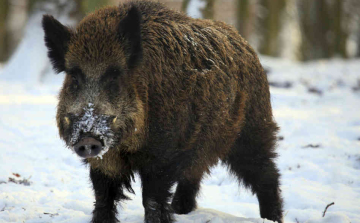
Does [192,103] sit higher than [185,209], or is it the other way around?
A: [192,103]

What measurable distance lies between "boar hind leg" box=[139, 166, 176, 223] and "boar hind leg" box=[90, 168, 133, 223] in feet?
0.73

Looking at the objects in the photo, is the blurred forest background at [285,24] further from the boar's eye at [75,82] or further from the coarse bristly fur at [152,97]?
the boar's eye at [75,82]

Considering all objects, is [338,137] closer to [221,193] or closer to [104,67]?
[221,193]

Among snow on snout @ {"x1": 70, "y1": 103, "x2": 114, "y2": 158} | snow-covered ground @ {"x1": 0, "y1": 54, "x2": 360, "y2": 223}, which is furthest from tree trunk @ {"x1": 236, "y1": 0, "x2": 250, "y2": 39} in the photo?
snow on snout @ {"x1": 70, "y1": 103, "x2": 114, "y2": 158}

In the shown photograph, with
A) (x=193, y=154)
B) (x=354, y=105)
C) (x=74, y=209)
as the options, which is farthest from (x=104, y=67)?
(x=354, y=105)

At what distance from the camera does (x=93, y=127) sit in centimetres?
315

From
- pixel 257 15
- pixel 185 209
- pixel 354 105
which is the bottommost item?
pixel 185 209

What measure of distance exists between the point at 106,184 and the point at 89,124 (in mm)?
953

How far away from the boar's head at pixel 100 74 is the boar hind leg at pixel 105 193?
1.87 feet

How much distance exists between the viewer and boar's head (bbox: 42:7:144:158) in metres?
3.29

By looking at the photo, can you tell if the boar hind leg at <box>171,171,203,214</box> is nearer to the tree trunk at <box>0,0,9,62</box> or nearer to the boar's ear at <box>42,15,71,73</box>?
the boar's ear at <box>42,15,71,73</box>

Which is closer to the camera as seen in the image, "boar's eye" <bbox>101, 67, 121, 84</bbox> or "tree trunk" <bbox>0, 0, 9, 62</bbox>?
"boar's eye" <bbox>101, 67, 121, 84</bbox>

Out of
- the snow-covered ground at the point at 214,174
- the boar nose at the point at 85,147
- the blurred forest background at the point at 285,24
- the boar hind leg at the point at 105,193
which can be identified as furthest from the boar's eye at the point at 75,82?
the blurred forest background at the point at 285,24

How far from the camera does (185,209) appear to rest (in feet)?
16.2
